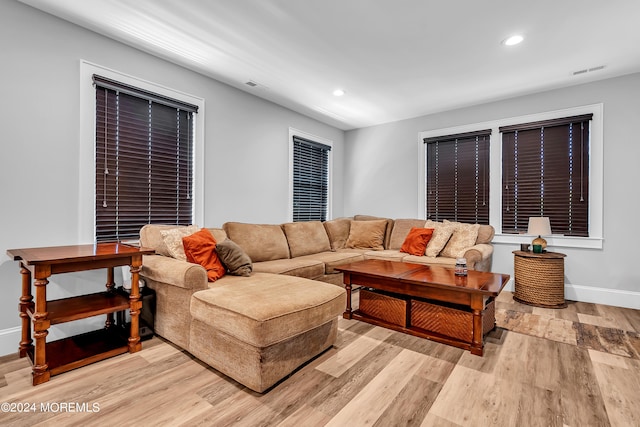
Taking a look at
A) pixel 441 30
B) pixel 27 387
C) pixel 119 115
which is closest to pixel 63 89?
pixel 119 115

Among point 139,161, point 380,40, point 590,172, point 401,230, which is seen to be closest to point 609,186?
point 590,172

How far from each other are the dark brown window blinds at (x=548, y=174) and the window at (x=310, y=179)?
2.80 meters

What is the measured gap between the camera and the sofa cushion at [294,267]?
3205 millimetres

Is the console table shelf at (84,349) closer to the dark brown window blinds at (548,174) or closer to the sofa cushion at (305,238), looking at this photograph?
the sofa cushion at (305,238)

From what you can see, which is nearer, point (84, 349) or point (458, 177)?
point (84, 349)

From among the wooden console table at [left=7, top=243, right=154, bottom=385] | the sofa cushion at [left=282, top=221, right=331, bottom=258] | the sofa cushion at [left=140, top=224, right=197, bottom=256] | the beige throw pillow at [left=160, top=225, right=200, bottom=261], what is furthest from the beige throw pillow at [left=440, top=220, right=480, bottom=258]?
the wooden console table at [left=7, top=243, right=154, bottom=385]

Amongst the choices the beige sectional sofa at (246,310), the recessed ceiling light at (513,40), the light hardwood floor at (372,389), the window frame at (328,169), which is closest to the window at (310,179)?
the window frame at (328,169)

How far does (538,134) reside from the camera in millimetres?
4094

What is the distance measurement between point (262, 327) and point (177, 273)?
3.03 feet

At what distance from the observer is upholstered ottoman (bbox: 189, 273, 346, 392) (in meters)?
1.80

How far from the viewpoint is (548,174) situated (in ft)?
13.1

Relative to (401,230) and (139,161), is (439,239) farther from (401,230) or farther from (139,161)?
(139,161)

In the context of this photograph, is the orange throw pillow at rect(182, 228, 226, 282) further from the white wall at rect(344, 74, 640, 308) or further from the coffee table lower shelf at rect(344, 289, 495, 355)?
the white wall at rect(344, 74, 640, 308)

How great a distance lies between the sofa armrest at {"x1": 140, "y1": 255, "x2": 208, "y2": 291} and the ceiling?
2002 millimetres
